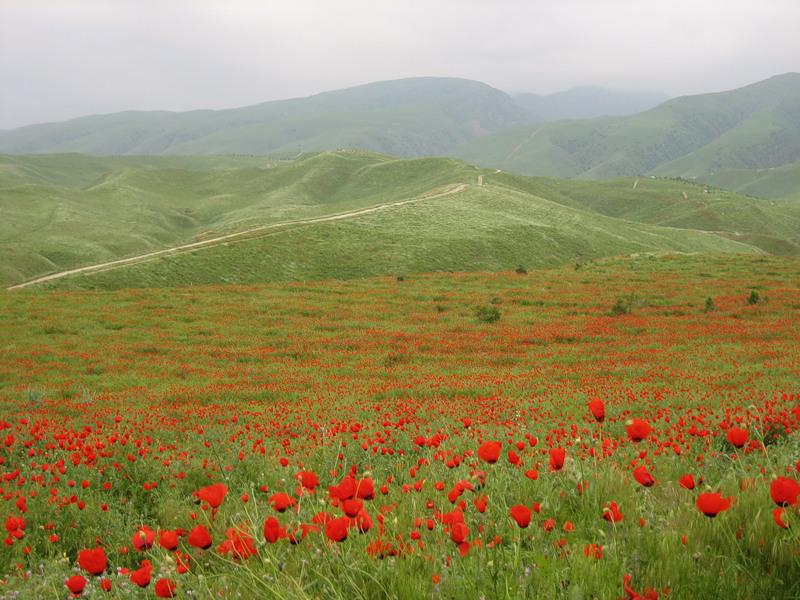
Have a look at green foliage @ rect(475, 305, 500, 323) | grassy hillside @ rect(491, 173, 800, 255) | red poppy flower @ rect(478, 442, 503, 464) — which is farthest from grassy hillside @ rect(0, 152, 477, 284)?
red poppy flower @ rect(478, 442, 503, 464)

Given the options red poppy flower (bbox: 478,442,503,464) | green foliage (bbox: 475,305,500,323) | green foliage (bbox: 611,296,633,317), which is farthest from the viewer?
green foliage (bbox: 611,296,633,317)

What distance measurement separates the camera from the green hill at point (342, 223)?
6475 cm

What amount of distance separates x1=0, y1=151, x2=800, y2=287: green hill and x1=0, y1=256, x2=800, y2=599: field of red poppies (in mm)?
25829

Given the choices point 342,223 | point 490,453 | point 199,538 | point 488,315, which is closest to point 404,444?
point 490,453

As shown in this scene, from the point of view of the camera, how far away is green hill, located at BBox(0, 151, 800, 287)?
212 feet

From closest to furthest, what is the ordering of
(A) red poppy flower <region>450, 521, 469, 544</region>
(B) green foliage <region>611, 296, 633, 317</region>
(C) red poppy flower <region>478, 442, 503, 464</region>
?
(A) red poppy flower <region>450, 521, 469, 544</region> < (C) red poppy flower <region>478, 442, 503, 464</region> < (B) green foliage <region>611, 296, 633, 317</region>

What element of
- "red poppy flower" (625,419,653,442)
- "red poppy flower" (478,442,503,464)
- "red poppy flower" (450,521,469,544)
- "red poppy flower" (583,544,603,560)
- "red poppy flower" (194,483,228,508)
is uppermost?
"red poppy flower" (625,419,653,442)

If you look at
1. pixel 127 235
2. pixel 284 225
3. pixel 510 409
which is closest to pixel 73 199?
pixel 127 235

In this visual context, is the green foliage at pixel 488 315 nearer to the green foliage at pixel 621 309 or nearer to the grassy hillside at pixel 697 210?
the green foliage at pixel 621 309

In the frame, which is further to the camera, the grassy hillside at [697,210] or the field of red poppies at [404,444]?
the grassy hillside at [697,210]

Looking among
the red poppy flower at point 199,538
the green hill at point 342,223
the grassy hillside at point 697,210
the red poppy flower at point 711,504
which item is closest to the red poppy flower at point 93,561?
the red poppy flower at point 199,538

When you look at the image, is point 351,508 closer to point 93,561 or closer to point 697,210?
point 93,561

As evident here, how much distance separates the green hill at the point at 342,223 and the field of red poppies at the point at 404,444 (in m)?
25.8

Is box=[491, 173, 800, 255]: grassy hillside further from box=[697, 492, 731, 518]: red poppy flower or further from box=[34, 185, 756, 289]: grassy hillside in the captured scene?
box=[697, 492, 731, 518]: red poppy flower
